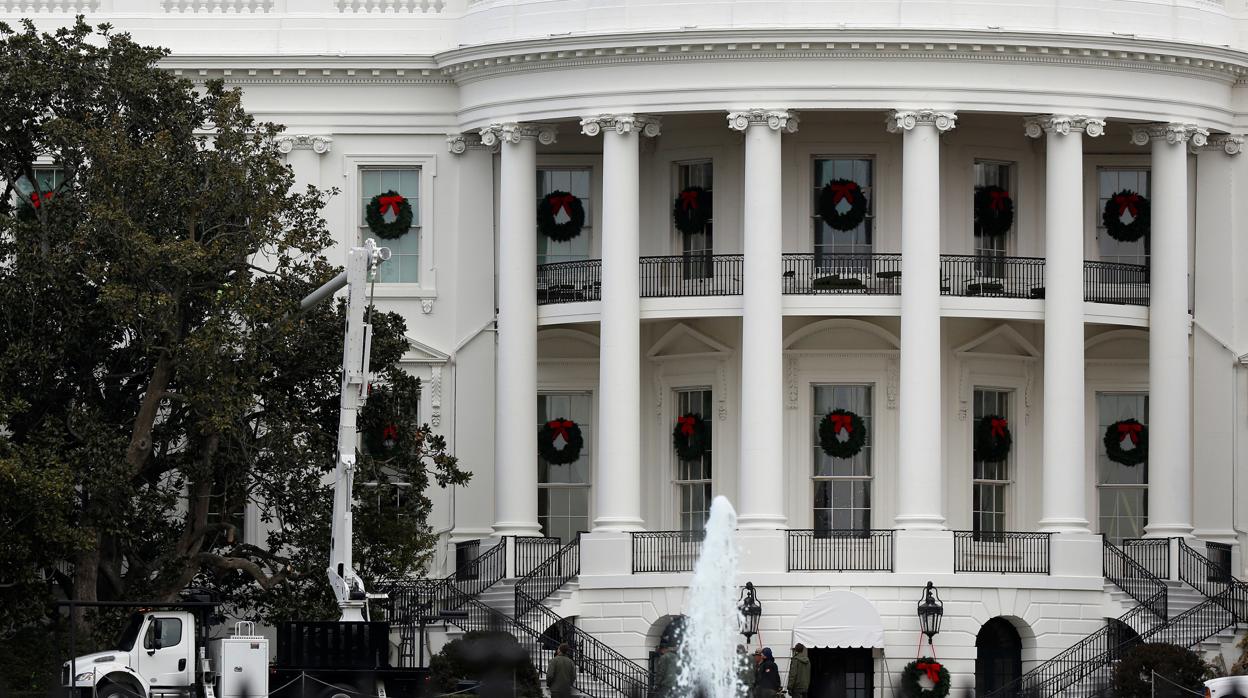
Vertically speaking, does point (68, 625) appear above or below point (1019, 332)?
below

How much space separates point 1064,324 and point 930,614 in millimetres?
5601

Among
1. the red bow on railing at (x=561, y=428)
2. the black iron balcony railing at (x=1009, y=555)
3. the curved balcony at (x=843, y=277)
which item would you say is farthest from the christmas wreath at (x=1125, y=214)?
the red bow on railing at (x=561, y=428)

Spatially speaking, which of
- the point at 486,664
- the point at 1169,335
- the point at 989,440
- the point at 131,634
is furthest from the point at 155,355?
the point at 1169,335

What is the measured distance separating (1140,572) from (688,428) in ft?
27.3

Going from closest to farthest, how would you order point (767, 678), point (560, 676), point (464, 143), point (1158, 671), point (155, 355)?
1. point (560, 676)
2. point (1158, 671)
3. point (155, 355)
4. point (767, 678)
5. point (464, 143)

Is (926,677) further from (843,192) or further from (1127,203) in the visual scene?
(1127,203)

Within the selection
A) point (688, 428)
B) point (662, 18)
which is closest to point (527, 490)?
point (688, 428)

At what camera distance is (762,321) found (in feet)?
171

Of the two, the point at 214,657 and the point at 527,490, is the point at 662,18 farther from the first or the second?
the point at 214,657

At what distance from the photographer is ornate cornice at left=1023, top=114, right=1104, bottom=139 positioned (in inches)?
2068

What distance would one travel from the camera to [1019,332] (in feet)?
183

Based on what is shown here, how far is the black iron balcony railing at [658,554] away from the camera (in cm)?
5222

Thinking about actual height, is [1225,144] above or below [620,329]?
above

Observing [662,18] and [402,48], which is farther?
[402,48]
